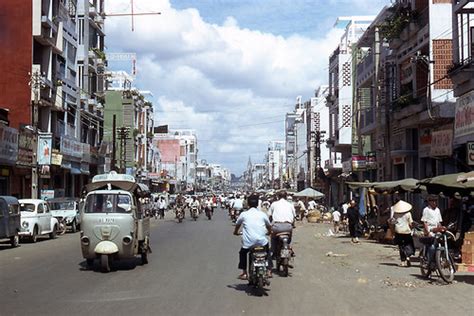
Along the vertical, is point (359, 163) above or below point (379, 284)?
above

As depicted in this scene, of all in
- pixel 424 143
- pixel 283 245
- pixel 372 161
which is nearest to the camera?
pixel 283 245

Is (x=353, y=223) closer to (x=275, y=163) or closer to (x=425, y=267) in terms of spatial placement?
(x=425, y=267)

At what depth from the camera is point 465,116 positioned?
68.0 feet

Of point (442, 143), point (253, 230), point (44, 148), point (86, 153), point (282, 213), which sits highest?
point (86, 153)

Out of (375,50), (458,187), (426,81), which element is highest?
(375,50)

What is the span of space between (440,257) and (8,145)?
87.7 feet

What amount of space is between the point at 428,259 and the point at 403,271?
1.95 m

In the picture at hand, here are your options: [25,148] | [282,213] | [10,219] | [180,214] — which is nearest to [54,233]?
[10,219]

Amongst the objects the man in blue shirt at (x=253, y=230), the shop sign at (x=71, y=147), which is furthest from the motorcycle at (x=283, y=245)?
the shop sign at (x=71, y=147)

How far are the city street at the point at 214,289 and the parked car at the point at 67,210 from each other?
14337 millimetres

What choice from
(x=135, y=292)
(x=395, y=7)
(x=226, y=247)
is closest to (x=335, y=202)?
(x=395, y=7)

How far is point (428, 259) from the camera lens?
43.2 ft

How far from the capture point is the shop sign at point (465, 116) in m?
20.0

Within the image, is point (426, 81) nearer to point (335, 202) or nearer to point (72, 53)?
point (72, 53)
